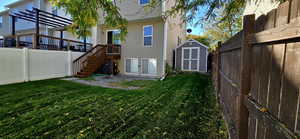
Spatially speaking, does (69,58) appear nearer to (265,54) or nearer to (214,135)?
(214,135)

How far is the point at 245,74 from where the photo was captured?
58.1 inches

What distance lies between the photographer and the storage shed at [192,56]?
9633mm

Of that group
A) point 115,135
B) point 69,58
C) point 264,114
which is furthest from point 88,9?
point 69,58

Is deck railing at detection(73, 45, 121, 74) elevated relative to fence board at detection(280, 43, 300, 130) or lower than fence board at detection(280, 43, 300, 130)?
elevated

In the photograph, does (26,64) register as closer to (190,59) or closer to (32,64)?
(32,64)

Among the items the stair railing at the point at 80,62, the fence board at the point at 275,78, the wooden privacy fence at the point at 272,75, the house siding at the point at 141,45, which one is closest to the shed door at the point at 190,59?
the house siding at the point at 141,45

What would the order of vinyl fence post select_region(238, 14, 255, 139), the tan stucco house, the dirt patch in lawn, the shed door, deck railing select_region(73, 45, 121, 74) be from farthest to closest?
deck railing select_region(73, 45, 121, 74) → the shed door → the tan stucco house → the dirt patch in lawn → vinyl fence post select_region(238, 14, 255, 139)

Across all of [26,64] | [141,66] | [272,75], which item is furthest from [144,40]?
[272,75]

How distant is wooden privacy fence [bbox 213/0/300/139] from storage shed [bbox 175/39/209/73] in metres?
8.54

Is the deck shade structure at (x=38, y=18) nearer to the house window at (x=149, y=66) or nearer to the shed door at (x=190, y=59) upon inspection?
the house window at (x=149, y=66)

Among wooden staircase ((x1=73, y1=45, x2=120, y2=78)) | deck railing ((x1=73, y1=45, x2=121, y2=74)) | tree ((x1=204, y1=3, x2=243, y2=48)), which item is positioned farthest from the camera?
deck railing ((x1=73, y1=45, x2=121, y2=74))

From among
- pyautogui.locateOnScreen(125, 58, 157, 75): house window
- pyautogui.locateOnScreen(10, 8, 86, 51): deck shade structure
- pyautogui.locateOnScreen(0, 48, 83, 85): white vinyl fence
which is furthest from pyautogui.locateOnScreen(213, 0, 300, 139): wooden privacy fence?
pyautogui.locateOnScreen(0, 48, 83, 85): white vinyl fence

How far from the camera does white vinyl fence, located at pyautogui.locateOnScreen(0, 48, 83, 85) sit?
6.55 meters

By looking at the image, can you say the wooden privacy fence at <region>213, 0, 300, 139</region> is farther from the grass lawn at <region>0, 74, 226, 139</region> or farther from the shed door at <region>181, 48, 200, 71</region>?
the shed door at <region>181, 48, 200, 71</region>
